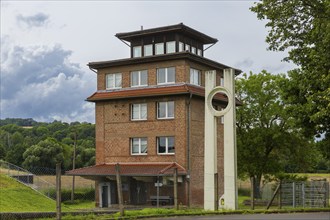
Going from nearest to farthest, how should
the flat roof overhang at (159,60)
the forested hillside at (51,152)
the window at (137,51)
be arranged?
the flat roof overhang at (159,60), the window at (137,51), the forested hillside at (51,152)

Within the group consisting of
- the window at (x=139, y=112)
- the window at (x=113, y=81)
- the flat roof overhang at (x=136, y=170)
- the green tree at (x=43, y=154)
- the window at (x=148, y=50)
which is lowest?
the flat roof overhang at (x=136, y=170)

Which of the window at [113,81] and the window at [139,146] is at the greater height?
the window at [113,81]

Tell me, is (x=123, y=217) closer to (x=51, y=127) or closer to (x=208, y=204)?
(x=208, y=204)

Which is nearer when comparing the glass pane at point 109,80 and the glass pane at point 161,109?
the glass pane at point 161,109

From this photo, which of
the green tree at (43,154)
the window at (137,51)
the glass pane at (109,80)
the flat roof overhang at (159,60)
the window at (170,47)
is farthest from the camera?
the green tree at (43,154)

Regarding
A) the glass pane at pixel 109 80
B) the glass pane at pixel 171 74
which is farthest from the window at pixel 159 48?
the glass pane at pixel 109 80

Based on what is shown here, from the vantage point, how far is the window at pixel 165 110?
1688 inches

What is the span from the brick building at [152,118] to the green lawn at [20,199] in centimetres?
377

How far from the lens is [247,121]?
5619 cm

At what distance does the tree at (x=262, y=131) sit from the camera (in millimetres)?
55312

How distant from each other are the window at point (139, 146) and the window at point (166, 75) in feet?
16.7

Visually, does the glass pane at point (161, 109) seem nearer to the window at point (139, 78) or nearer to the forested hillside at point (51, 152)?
the window at point (139, 78)

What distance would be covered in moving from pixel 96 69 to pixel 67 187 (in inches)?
566

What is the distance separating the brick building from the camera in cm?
4184
